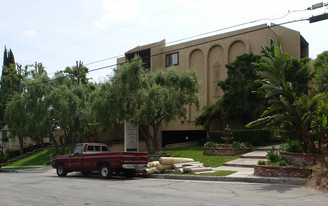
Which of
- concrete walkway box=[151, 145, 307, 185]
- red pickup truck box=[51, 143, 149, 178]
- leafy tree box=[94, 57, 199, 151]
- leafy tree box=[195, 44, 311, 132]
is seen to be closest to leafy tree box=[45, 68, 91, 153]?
leafy tree box=[94, 57, 199, 151]

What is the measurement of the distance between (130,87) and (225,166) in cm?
820

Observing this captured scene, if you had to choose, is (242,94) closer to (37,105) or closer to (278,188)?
(278,188)

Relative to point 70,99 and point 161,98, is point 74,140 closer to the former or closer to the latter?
point 70,99

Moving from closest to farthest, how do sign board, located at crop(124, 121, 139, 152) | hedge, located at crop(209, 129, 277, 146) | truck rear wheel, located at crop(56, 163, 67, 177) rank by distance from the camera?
truck rear wheel, located at crop(56, 163, 67, 177)
sign board, located at crop(124, 121, 139, 152)
hedge, located at crop(209, 129, 277, 146)

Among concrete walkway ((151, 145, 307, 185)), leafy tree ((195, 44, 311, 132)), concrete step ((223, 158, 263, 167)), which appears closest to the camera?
concrete walkway ((151, 145, 307, 185))

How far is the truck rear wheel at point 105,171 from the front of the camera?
15.5 metres

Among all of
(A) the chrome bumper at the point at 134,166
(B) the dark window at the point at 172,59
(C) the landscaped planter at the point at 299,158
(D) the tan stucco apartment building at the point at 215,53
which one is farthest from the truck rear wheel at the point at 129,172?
(B) the dark window at the point at 172,59

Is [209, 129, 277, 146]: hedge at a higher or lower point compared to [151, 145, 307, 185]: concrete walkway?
higher

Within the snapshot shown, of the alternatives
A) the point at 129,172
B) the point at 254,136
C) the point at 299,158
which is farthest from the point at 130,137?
the point at 299,158

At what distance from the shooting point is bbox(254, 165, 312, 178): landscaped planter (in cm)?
1208

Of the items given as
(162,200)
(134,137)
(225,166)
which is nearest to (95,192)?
(162,200)

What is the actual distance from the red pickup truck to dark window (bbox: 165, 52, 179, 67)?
1887 cm

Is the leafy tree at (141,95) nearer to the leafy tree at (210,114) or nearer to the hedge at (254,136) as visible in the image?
the leafy tree at (210,114)

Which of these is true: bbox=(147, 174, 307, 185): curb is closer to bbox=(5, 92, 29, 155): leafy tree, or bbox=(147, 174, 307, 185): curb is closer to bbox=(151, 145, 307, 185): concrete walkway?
bbox=(151, 145, 307, 185): concrete walkway
